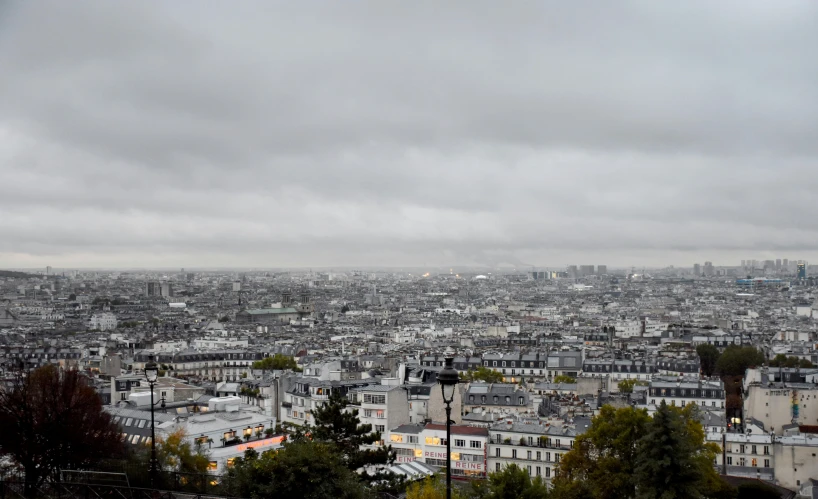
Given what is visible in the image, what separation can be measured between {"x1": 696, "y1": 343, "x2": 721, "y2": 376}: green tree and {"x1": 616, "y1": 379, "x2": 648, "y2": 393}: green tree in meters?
12.9

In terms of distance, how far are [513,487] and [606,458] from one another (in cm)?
452

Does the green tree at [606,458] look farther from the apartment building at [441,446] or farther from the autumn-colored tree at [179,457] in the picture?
the autumn-colored tree at [179,457]

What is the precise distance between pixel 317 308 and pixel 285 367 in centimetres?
12543

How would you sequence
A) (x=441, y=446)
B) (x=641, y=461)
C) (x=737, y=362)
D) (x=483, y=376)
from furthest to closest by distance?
1. (x=737, y=362)
2. (x=483, y=376)
3. (x=441, y=446)
4. (x=641, y=461)

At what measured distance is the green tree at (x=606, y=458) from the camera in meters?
25.5

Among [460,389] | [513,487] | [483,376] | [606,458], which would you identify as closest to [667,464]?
[606,458]

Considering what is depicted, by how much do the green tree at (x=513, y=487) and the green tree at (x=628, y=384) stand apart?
103 feet

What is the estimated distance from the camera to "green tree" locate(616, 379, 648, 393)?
5436cm

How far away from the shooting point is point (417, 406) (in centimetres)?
4038

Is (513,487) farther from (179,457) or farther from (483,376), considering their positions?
(483,376)

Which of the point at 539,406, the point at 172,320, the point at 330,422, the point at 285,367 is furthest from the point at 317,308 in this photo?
the point at 330,422

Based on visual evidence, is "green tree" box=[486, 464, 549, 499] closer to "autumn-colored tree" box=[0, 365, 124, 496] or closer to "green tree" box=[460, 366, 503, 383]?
"autumn-colored tree" box=[0, 365, 124, 496]

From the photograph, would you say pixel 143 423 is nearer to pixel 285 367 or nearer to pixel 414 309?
pixel 285 367

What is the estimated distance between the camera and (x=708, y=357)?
71438mm
